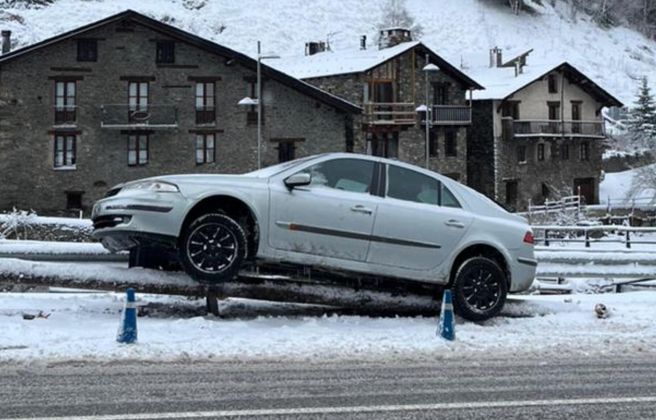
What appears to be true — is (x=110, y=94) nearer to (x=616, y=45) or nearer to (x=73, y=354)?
(x=73, y=354)

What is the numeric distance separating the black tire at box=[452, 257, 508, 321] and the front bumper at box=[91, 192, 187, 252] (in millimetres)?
3483

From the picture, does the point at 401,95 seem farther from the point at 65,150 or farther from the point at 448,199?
the point at 448,199

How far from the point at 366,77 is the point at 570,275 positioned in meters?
31.6

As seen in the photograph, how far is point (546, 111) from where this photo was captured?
5534cm

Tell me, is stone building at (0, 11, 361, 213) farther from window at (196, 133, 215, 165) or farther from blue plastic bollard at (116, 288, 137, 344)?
blue plastic bollard at (116, 288, 137, 344)

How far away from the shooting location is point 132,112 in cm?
3956

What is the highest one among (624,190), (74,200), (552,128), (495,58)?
(495,58)

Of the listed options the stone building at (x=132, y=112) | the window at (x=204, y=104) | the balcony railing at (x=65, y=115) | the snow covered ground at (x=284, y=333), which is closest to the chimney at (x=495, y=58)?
the stone building at (x=132, y=112)

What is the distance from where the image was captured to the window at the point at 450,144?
162 ft

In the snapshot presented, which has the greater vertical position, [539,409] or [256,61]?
[256,61]

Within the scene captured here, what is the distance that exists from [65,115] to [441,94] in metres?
22.7

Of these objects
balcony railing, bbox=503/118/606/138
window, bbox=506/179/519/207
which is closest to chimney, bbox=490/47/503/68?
balcony railing, bbox=503/118/606/138

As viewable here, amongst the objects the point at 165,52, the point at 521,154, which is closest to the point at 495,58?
the point at 521,154

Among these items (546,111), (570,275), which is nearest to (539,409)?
(570,275)
